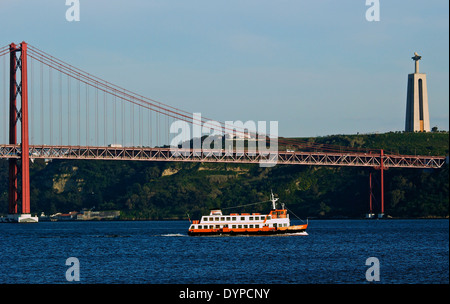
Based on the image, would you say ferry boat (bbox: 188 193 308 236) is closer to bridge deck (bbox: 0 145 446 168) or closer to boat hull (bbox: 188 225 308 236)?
boat hull (bbox: 188 225 308 236)

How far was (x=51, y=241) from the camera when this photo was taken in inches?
4026

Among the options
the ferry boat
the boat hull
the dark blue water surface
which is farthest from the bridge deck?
the boat hull

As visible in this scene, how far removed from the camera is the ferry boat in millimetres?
100875

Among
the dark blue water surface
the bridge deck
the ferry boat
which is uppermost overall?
the bridge deck

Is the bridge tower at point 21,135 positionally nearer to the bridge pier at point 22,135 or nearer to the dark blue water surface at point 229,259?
the bridge pier at point 22,135

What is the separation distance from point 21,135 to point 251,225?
58.2 metres

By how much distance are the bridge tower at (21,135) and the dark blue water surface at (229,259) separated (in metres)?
37.0

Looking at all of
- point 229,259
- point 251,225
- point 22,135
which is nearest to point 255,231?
point 251,225

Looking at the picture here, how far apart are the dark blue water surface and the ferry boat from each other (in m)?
1.19

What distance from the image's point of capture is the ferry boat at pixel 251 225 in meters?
101

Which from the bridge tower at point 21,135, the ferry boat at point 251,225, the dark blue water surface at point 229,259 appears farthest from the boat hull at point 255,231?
the bridge tower at point 21,135

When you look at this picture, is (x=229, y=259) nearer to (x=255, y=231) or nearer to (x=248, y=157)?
(x=255, y=231)
